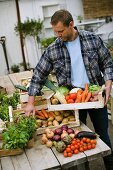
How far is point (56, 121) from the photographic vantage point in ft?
9.76

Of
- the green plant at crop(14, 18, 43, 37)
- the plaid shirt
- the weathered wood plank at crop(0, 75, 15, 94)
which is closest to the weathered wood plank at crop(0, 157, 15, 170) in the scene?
the plaid shirt

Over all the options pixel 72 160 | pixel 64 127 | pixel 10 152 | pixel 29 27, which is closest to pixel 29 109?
pixel 64 127

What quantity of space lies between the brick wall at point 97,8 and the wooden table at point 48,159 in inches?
328

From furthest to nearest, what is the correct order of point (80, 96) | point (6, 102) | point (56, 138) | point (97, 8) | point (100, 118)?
point (97, 8) < point (6, 102) < point (100, 118) < point (80, 96) < point (56, 138)

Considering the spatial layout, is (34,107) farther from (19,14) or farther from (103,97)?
(19,14)

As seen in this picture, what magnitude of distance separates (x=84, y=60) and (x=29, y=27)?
763 centimetres

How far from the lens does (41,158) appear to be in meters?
2.51

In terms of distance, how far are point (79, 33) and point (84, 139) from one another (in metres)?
1.09

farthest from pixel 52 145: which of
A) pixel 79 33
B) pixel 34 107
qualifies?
pixel 79 33

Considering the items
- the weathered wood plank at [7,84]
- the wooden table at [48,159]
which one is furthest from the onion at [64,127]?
the weathered wood plank at [7,84]

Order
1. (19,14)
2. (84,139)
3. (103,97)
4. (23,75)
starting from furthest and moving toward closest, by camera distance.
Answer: (19,14) → (23,75) → (103,97) → (84,139)

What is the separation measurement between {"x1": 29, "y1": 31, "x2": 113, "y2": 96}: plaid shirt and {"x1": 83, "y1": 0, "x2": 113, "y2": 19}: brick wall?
7534mm

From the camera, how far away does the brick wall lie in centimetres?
1032

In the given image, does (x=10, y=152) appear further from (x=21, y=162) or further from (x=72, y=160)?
(x=72, y=160)
